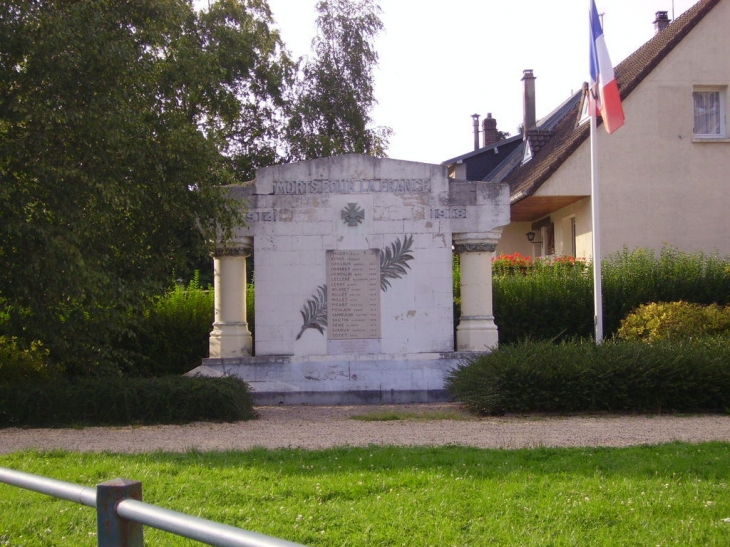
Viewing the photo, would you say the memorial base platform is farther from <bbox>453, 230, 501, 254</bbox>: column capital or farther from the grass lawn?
the grass lawn

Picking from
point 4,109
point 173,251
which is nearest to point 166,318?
point 173,251

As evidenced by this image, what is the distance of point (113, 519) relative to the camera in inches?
104

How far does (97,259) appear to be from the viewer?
11969mm

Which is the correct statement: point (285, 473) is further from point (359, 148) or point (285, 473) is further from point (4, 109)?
point (359, 148)

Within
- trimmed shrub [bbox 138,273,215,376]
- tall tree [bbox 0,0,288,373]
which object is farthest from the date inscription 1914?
trimmed shrub [bbox 138,273,215,376]

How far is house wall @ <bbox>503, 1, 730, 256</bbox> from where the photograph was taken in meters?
23.3

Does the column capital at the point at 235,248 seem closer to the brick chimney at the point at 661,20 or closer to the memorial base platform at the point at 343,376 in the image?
the memorial base platform at the point at 343,376

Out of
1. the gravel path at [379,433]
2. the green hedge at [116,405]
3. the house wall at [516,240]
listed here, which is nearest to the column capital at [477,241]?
the gravel path at [379,433]

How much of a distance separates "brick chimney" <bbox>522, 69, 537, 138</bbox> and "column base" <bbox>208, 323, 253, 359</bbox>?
2308cm

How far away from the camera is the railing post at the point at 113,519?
8.66 feet

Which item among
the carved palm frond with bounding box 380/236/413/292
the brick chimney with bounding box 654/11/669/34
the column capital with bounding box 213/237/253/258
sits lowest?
the carved palm frond with bounding box 380/236/413/292

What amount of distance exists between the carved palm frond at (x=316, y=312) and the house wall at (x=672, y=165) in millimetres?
10961

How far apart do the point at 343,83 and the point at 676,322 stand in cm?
1760

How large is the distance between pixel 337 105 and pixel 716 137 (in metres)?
12.4
